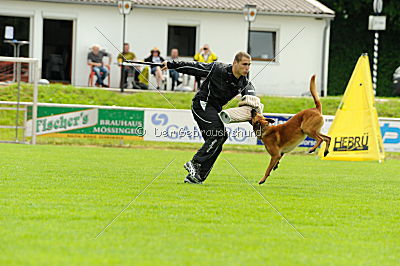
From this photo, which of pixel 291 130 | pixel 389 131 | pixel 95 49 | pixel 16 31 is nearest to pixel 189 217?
pixel 291 130

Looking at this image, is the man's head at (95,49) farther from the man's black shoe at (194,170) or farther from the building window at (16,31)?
the man's black shoe at (194,170)

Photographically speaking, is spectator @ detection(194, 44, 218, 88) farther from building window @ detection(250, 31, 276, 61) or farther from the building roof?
building window @ detection(250, 31, 276, 61)

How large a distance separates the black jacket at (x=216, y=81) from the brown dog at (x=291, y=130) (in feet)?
1.99

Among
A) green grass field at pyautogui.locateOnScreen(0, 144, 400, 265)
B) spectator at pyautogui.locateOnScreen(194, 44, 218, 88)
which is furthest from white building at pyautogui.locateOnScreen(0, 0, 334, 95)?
green grass field at pyautogui.locateOnScreen(0, 144, 400, 265)

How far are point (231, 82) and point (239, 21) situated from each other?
18617 millimetres

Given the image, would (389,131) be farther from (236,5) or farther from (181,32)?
(181,32)

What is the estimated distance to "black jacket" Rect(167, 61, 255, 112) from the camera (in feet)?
35.5

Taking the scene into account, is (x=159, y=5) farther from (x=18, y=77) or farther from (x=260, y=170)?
(x=260, y=170)

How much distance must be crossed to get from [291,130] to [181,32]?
19660 millimetres

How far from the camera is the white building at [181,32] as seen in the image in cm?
2802

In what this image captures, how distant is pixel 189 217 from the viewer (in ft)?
27.2

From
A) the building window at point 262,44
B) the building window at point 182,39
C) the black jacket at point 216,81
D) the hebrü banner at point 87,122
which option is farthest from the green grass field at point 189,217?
the building window at point 262,44

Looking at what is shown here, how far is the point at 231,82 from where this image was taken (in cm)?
1098

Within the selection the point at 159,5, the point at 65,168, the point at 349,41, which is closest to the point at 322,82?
the point at 159,5
